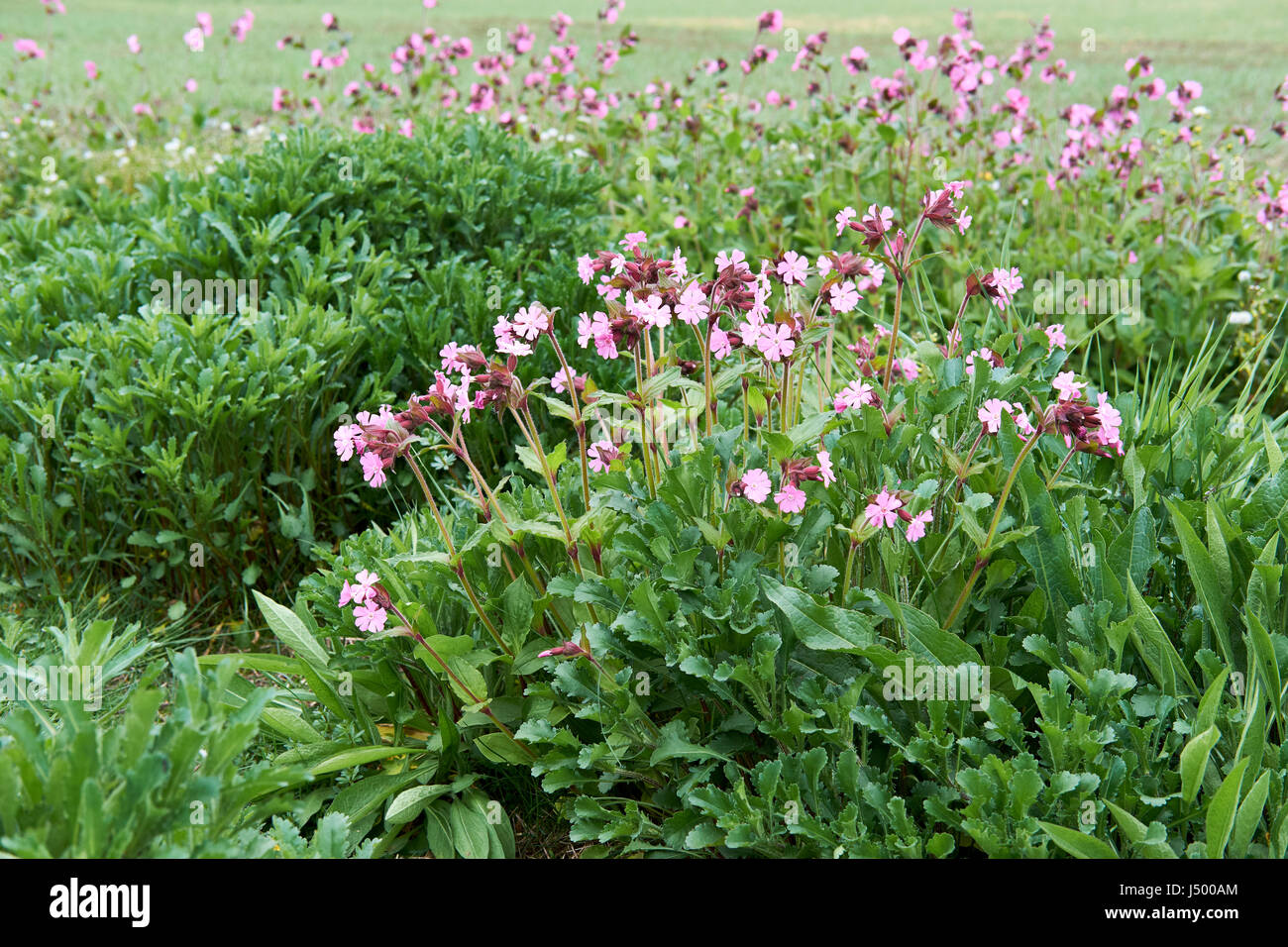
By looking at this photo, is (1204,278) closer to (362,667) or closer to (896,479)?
(896,479)

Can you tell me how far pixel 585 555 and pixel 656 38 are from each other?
17075 millimetres

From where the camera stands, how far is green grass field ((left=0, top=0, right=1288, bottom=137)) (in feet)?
36.8

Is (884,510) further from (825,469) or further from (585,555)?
(585,555)

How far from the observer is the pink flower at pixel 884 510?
1.86 meters

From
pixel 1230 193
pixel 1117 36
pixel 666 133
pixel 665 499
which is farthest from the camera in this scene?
pixel 1117 36

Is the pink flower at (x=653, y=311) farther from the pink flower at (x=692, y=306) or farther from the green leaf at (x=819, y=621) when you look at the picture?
the green leaf at (x=819, y=621)

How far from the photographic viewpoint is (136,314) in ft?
12.1

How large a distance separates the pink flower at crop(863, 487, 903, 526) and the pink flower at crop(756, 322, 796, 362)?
0.34 metres

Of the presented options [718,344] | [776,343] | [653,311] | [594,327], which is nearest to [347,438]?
[594,327]

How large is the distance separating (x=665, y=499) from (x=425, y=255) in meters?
2.50

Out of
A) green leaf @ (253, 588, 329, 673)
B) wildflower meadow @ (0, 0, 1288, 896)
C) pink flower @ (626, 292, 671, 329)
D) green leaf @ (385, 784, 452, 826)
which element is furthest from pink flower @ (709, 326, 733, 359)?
green leaf @ (253, 588, 329, 673)

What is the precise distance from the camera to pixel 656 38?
17.7 m

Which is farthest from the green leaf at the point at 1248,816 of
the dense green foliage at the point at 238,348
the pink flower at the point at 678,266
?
the dense green foliage at the point at 238,348
